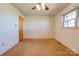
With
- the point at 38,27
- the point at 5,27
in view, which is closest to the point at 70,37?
the point at 5,27

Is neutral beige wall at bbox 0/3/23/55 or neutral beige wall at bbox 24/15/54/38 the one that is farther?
neutral beige wall at bbox 24/15/54/38

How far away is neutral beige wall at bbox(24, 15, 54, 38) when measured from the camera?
6.54 m

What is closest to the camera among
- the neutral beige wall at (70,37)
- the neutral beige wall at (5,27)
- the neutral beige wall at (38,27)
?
the neutral beige wall at (5,27)

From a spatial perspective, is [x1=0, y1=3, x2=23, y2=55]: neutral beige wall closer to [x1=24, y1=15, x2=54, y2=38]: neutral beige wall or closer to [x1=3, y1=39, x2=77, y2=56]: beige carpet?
[x1=3, y1=39, x2=77, y2=56]: beige carpet

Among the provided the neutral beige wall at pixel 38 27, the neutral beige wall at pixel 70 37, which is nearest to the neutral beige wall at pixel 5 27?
the neutral beige wall at pixel 70 37

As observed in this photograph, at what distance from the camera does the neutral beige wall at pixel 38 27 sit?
6.54 meters

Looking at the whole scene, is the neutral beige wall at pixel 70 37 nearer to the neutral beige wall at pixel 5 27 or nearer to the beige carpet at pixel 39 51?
the beige carpet at pixel 39 51

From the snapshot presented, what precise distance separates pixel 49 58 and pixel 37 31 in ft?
18.6

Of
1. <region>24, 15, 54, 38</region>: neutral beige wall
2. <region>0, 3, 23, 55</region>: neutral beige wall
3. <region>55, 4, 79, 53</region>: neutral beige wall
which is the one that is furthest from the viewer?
<region>24, 15, 54, 38</region>: neutral beige wall

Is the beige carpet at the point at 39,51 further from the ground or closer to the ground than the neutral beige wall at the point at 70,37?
closer to the ground

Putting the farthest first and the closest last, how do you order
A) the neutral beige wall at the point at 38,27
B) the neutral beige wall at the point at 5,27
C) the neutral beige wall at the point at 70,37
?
the neutral beige wall at the point at 38,27, the neutral beige wall at the point at 70,37, the neutral beige wall at the point at 5,27

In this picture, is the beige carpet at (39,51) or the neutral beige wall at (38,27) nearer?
the beige carpet at (39,51)

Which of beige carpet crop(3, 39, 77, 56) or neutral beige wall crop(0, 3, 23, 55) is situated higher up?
neutral beige wall crop(0, 3, 23, 55)

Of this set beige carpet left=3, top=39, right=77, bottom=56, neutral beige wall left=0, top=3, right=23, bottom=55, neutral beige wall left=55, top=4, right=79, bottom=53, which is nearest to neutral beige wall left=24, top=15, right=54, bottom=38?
neutral beige wall left=55, top=4, right=79, bottom=53
